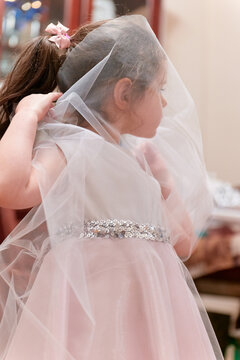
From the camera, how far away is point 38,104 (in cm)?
95

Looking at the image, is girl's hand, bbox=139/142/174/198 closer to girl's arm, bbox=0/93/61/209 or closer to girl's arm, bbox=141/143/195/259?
girl's arm, bbox=141/143/195/259

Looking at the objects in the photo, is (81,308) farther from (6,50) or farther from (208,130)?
(208,130)

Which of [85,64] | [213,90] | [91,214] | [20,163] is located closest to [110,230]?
[91,214]

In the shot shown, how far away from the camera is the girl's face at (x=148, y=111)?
1.00 meters

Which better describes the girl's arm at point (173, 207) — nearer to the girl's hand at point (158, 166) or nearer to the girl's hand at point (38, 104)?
the girl's hand at point (158, 166)

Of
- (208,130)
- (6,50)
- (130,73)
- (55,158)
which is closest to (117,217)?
(55,158)

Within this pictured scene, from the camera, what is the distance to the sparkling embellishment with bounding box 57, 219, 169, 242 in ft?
2.93

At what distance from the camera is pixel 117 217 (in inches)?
36.2

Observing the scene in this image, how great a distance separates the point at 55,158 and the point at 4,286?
8.7 inches

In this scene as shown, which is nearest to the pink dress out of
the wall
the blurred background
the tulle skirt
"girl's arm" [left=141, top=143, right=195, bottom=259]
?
the tulle skirt

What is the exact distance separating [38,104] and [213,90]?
2862 mm

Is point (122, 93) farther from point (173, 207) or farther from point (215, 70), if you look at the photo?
point (215, 70)

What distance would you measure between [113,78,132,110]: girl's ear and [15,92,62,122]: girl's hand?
101 millimetres

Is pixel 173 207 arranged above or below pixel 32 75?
below
